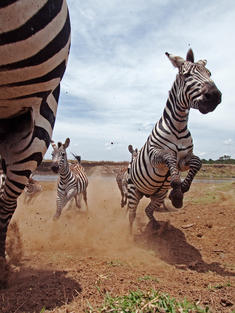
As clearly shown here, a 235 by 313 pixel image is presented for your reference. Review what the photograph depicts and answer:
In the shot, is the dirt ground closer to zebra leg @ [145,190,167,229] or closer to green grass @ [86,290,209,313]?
green grass @ [86,290,209,313]

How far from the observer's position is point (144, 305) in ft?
5.74

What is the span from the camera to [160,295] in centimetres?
192

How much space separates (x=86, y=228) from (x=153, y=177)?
8.73ft

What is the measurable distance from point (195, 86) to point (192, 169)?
4.58ft

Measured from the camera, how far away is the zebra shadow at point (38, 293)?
6.35 ft

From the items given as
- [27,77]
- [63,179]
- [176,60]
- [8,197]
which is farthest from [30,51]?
[63,179]

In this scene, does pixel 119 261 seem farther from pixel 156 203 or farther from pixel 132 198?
pixel 156 203

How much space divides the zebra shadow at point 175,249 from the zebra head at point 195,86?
7.66 ft

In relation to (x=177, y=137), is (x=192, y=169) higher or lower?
lower

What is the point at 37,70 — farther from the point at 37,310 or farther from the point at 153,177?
the point at 153,177

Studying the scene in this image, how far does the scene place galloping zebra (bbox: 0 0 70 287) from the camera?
4.94 feet

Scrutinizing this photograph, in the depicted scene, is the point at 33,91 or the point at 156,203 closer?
the point at 33,91

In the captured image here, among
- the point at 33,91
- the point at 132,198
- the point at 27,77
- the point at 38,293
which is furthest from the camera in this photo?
the point at 132,198

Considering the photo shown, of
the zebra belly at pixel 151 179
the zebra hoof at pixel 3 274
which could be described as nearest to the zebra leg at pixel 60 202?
the zebra belly at pixel 151 179
